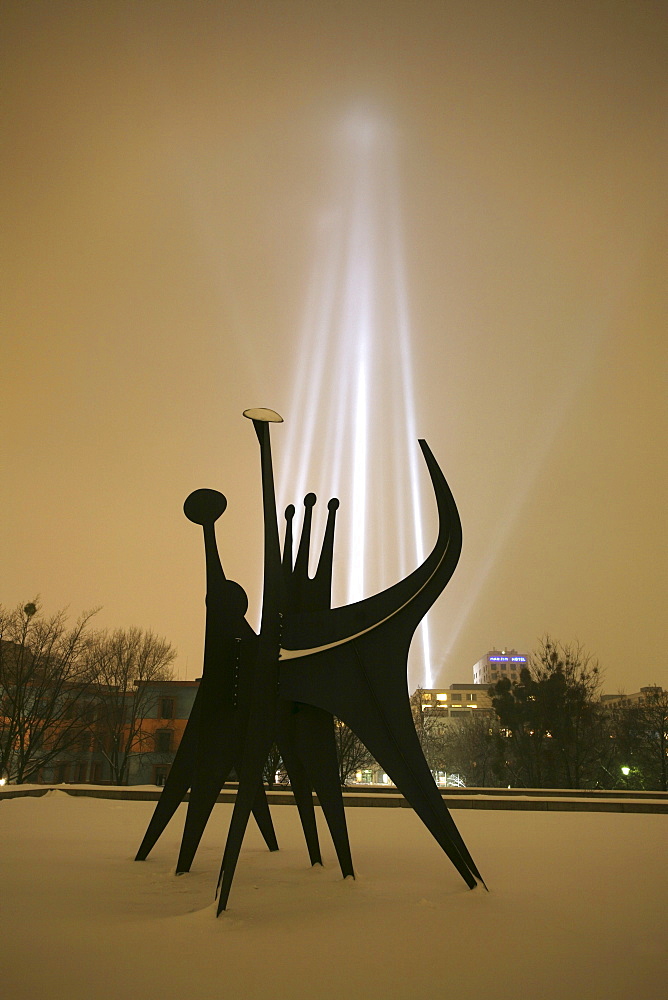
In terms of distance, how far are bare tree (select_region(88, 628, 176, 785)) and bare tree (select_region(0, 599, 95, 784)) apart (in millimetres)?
1363

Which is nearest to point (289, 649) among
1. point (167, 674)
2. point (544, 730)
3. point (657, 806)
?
point (657, 806)

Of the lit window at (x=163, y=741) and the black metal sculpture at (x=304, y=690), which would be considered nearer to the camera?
the black metal sculpture at (x=304, y=690)

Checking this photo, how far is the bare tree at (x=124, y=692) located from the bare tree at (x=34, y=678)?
136cm

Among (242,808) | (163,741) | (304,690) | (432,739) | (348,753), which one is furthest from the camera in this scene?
(432,739)

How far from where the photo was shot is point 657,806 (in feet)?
45.5

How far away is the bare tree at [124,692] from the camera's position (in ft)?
95.2

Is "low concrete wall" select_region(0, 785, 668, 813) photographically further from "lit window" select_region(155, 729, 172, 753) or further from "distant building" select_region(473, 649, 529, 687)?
"distant building" select_region(473, 649, 529, 687)

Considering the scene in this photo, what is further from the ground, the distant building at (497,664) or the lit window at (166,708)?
the distant building at (497,664)

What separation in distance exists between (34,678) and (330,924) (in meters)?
24.7

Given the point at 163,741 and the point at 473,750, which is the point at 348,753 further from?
the point at 473,750

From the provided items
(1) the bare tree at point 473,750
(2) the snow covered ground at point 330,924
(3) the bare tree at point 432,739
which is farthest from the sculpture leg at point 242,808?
(3) the bare tree at point 432,739

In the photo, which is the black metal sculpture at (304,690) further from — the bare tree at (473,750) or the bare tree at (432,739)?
the bare tree at (432,739)

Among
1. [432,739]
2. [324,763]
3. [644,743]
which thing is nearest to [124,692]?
[432,739]

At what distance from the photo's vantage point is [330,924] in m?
4.70
